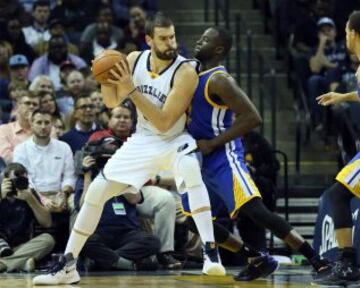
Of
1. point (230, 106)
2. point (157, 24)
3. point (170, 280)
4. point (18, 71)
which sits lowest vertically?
point (170, 280)

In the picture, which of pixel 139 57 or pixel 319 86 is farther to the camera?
pixel 319 86

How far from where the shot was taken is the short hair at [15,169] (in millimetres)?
10898

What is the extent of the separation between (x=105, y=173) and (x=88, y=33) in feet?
23.3

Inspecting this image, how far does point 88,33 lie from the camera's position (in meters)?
15.6

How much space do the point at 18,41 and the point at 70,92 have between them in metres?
1.83

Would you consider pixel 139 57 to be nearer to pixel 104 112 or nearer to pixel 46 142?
pixel 46 142

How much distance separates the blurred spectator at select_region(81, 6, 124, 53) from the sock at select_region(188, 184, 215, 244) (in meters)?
6.80

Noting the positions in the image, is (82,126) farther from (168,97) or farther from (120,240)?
(168,97)

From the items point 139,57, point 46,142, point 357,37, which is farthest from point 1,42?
point 357,37

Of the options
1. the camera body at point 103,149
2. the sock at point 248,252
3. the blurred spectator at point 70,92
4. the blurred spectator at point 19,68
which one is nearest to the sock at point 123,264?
the camera body at point 103,149

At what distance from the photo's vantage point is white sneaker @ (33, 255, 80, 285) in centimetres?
855

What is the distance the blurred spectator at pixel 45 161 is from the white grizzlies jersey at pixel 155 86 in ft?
8.48

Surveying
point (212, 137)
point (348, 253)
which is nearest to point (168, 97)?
point (212, 137)

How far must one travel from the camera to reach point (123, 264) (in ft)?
35.4
